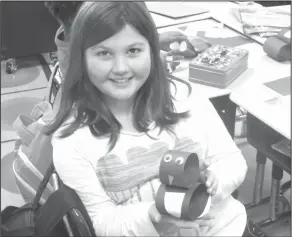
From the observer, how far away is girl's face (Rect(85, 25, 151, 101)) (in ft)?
3.36

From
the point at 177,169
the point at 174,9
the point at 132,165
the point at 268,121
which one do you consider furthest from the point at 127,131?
the point at 174,9

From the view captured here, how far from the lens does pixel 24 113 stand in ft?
8.57

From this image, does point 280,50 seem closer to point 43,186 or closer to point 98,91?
point 98,91

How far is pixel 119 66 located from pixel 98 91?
0.12m

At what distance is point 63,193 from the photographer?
1022 millimetres

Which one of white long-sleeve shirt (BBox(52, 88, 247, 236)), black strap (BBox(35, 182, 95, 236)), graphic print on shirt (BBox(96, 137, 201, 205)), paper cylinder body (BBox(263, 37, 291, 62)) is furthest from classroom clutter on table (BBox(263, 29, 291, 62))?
black strap (BBox(35, 182, 95, 236))

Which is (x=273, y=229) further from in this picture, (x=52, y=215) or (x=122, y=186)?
(x=52, y=215)

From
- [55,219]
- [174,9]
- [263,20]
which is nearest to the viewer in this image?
[55,219]

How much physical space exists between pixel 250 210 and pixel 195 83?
0.63 meters

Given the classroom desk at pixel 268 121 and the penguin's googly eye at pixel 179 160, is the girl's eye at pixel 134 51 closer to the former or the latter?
the penguin's googly eye at pixel 179 160

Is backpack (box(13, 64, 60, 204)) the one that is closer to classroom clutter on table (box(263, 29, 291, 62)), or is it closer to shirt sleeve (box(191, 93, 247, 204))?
shirt sleeve (box(191, 93, 247, 204))

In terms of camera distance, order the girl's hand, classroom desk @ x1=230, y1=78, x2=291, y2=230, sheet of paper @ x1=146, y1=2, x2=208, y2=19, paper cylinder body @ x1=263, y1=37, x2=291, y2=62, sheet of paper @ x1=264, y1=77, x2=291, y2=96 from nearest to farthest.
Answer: the girl's hand, classroom desk @ x1=230, y1=78, x2=291, y2=230, sheet of paper @ x1=264, y1=77, x2=291, y2=96, paper cylinder body @ x1=263, y1=37, x2=291, y2=62, sheet of paper @ x1=146, y1=2, x2=208, y2=19

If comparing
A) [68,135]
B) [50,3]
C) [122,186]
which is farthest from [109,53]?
[50,3]

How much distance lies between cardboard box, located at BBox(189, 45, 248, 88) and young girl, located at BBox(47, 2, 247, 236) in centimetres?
30
